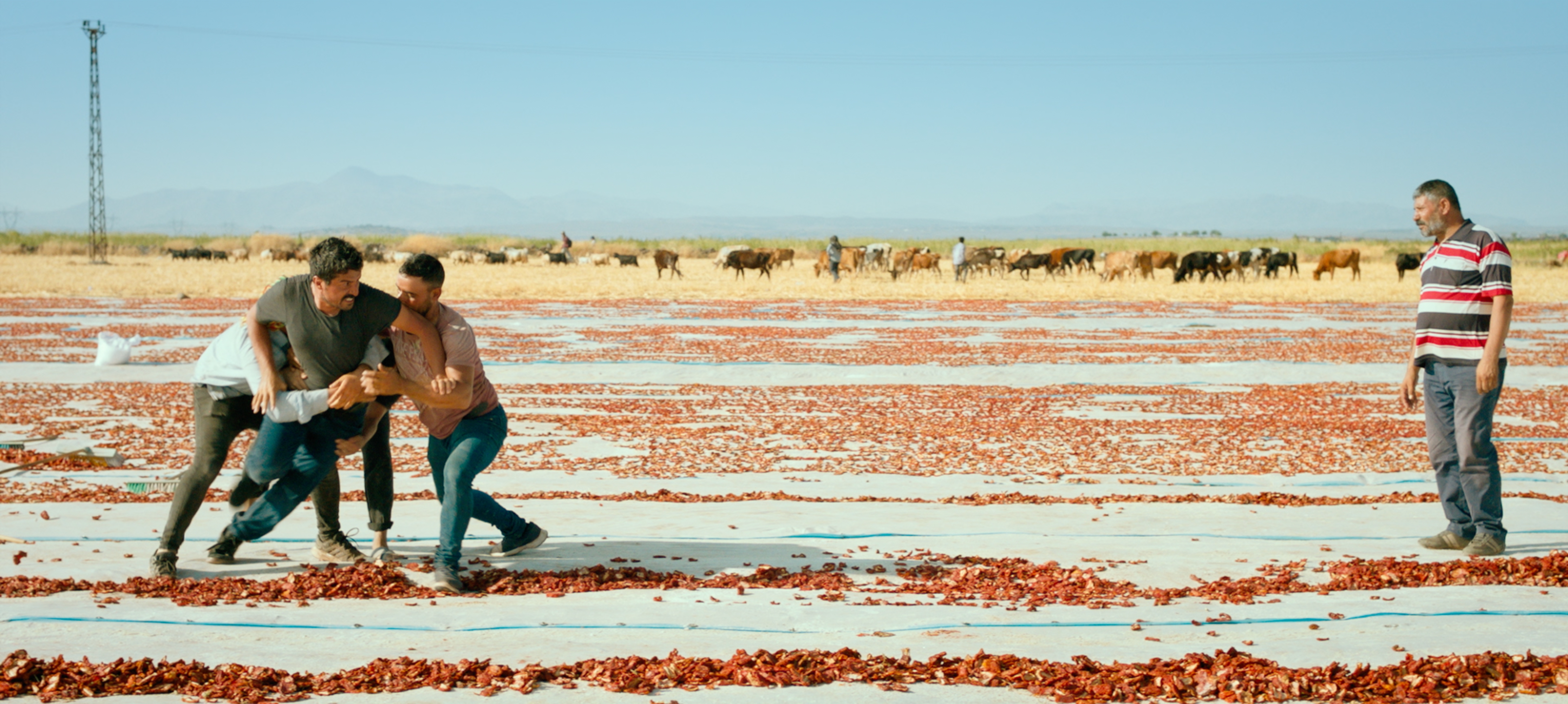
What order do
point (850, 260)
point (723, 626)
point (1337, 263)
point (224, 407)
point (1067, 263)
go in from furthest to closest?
point (1067, 263) < point (1337, 263) < point (850, 260) < point (224, 407) < point (723, 626)

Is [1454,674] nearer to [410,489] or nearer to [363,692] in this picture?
A: [363,692]

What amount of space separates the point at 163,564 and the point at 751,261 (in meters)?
42.2

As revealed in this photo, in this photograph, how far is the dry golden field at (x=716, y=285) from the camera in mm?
33000

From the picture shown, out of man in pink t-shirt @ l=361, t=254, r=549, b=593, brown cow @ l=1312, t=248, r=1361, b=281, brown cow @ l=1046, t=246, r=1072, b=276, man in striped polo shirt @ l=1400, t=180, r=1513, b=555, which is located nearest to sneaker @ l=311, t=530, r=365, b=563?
man in pink t-shirt @ l=361, t=254, r=549, b=593

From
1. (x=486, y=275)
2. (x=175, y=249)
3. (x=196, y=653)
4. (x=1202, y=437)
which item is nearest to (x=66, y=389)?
(x=196, y=653)

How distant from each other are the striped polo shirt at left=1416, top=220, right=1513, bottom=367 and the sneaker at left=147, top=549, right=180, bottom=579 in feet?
17.8

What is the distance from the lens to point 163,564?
194 inches

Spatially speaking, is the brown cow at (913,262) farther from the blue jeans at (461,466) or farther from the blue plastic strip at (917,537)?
the blue jeans at (461,466)

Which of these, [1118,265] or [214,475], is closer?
[214,475]

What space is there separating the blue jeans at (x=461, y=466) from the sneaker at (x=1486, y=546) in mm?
4300

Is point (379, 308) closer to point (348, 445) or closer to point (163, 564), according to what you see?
point (348, 445)

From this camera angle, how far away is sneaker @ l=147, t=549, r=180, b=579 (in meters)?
4.91

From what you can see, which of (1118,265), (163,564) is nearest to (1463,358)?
(163,564)

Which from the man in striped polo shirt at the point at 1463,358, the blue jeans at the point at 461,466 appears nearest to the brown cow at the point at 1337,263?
the man in striped polo shirt at the point at 1463,358
